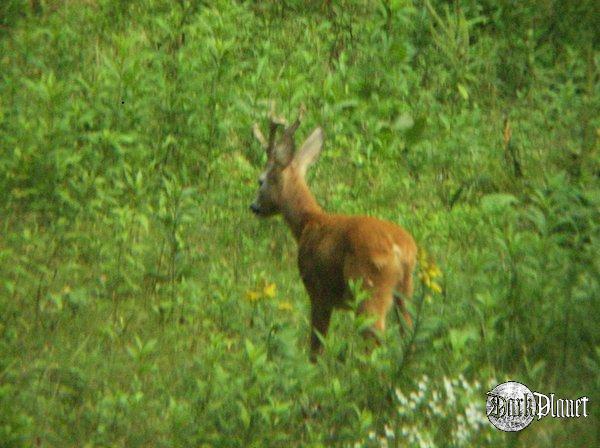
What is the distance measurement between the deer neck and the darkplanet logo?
2477 millimetres

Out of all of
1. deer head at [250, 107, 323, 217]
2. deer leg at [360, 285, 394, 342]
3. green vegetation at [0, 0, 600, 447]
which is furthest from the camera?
deer head at [250, 107, 323, 217]

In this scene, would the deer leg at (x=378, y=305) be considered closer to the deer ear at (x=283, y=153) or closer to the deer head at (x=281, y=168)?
the deer head at (x=281, y=168)

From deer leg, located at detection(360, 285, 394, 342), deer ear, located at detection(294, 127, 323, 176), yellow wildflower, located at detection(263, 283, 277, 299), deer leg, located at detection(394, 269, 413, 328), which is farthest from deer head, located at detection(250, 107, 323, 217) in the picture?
deer leg, located at detection(360, 285, 394, 342)

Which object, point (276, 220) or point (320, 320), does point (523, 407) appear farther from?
point (276, 220)

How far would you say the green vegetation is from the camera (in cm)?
711

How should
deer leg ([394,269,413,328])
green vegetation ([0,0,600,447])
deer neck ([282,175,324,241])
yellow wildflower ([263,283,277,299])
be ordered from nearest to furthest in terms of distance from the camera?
1. green vegetation ([0,0,600,447])
2. deer leg ([394,269,413,328])
3. yellow wildflower ([263,283,277,299])
4. deer neck ([282,175,324,241])

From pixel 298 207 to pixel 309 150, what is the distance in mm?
544

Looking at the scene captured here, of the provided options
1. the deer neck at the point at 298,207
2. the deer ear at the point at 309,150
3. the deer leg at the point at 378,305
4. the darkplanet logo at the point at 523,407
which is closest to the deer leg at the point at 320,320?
the deer leg at the point at 378,305

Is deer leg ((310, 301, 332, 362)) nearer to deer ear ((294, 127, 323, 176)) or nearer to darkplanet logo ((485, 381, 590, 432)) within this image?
deer ear ((294, 127, 323, 176))

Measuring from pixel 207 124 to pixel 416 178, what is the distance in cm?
163

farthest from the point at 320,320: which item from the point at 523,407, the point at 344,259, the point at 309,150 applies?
the point at 523,407

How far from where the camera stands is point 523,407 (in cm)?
658

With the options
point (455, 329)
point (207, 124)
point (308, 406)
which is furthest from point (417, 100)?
point (308, 406)

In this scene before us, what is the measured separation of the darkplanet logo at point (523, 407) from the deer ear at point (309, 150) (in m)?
3.02
